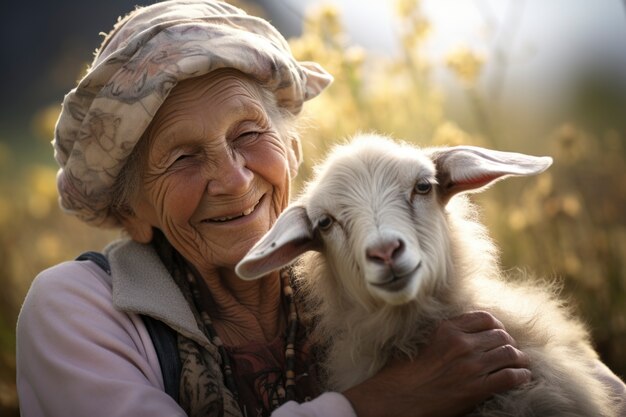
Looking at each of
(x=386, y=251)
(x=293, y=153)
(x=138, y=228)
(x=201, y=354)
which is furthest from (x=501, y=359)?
(x=138, y=228)

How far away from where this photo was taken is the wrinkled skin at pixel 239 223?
2.65 meters

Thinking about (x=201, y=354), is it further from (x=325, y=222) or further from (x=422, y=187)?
(x=422, y=187)

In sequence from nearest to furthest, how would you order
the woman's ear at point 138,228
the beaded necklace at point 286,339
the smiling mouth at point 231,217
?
the beaded necklace at point 286,339 < the smiling mouth at point 231,217 < the woman's ear at point 138,228

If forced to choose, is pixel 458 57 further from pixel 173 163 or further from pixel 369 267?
pixel 369 267

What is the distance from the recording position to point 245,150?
3.19m

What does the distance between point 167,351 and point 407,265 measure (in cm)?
111

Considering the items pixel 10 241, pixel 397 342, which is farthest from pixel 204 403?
pixel 10 241

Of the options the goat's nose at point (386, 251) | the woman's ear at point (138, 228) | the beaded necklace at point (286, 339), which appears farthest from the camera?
the woman's ear at point (138, 228)

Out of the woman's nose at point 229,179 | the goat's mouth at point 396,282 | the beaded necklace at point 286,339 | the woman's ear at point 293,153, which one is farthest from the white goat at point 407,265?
the woman's ear at point 293,153

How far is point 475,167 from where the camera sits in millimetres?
2678

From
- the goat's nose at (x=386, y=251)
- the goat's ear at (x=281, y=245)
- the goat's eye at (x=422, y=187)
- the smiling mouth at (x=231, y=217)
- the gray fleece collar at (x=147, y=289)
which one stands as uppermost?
the goat's eye at (x=422, y=187)

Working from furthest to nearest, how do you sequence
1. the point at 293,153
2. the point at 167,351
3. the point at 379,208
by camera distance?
the point at 293,153 < the point at 167,351 < the point at 379,208

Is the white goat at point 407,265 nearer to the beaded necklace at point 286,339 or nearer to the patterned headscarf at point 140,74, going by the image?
the beaded necklace at point 286,339

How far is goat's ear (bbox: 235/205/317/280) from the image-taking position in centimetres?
257
